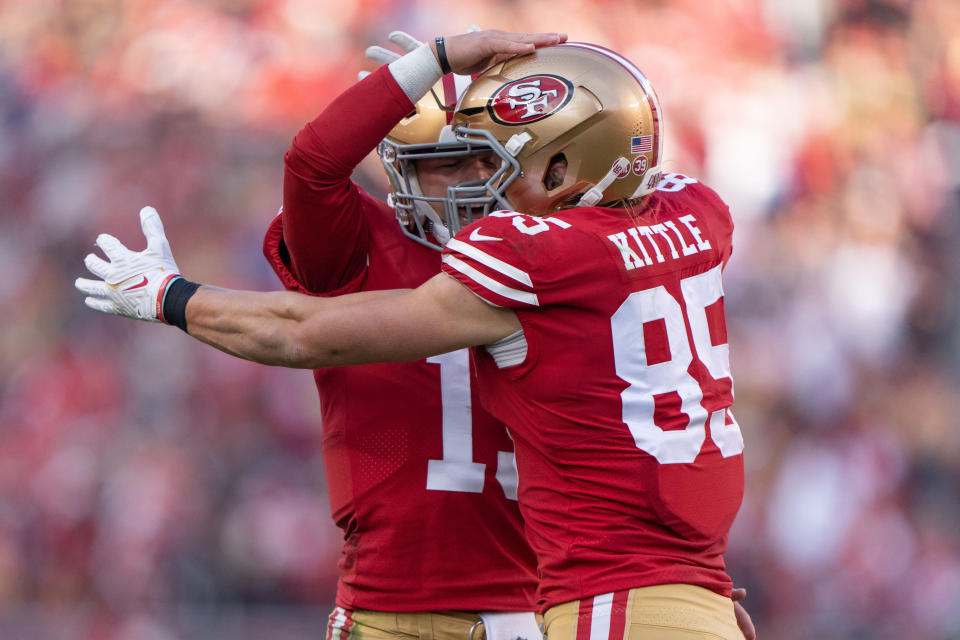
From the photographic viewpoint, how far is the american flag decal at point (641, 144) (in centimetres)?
222

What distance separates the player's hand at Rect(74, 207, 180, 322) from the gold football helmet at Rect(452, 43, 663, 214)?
2.39 feet

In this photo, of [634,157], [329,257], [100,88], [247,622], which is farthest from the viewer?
[100,88]

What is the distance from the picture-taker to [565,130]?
218 centimetres

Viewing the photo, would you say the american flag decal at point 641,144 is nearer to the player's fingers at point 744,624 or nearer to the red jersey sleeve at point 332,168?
the red jersey sleeve at point 332,168

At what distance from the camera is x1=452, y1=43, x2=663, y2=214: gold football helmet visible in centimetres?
219

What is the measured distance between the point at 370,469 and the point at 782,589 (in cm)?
312

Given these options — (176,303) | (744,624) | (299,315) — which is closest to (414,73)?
(299,315)

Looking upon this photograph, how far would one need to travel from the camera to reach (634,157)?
2221mm

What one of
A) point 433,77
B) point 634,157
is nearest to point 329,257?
point 433,77

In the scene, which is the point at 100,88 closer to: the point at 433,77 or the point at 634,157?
the point at 433,77

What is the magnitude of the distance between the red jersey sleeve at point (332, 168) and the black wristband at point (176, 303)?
27cm

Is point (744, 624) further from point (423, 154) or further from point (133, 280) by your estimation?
point (133, 280)

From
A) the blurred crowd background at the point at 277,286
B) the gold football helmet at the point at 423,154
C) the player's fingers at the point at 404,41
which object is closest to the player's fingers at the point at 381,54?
the player's fingers at the point at 404,41

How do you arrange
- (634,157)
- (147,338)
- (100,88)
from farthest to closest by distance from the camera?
1. (100,88)
2. (147,338)
3. (634,157)
